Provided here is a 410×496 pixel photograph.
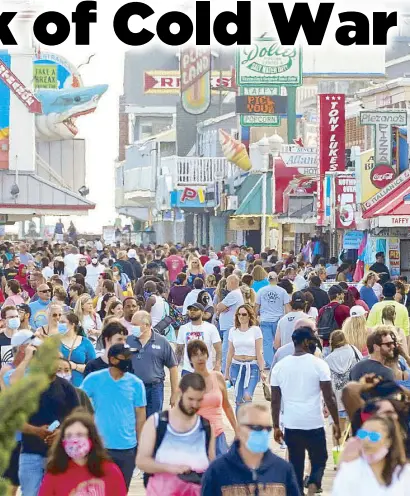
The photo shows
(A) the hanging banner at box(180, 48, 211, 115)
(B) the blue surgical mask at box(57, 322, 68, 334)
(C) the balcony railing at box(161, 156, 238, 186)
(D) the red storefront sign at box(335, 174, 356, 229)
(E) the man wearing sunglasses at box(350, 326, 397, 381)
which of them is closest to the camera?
(E) the man wearing sunglasses at box(350, 326, 397, 381)

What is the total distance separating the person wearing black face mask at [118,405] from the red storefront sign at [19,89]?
3251 cm

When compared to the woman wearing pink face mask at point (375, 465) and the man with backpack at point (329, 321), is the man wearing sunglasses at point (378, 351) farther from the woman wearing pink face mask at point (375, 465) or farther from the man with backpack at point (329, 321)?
the man with backpack at point (329, 321)

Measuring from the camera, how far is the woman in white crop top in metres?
15.9

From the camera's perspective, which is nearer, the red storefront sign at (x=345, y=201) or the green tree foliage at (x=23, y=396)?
the green tree foliage at (x=23, y=396)

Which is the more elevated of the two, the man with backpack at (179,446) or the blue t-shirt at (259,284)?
the blue t-shirt at (259,284)

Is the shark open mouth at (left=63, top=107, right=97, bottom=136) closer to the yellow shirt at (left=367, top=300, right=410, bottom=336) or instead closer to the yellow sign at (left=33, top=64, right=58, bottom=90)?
the yellow sign at (left=33, top=64, right=58, bottom=90)

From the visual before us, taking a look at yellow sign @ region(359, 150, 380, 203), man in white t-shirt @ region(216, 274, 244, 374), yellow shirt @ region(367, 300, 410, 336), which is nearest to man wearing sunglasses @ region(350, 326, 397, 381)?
yellow shirt @ region(367, 300, 410, 336)

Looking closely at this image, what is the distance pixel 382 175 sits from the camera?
3459 cm

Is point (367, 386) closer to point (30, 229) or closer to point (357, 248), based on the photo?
point (357, 248)

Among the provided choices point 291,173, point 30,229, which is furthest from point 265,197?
point 30,229

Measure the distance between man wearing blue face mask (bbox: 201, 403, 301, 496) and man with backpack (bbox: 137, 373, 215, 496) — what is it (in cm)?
100

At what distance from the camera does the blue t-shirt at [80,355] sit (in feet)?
41.7

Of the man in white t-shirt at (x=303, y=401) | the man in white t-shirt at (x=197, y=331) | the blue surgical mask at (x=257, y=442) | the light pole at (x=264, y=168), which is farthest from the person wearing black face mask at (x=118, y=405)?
the light pole at (x=264, y=168)

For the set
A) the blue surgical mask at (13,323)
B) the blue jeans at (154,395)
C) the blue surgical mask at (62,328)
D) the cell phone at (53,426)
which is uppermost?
the blue surgical mask at (62,328)
